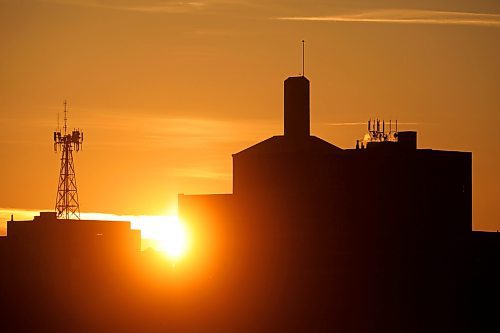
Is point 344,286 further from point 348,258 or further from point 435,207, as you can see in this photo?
point 435,207

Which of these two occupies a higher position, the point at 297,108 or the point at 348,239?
the point at 297,108

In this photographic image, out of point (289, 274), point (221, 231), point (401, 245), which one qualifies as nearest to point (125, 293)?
point (221, 231)

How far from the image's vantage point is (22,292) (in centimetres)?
11912

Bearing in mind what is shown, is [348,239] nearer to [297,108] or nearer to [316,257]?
[316,257]

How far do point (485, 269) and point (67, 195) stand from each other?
55.5 meters

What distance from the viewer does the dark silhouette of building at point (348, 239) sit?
9812 centimetres

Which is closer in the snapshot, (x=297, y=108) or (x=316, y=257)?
(x=316, y=257)

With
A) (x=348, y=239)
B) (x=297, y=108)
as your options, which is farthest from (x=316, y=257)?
(x=297, y=108)

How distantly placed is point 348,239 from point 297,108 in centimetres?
1362

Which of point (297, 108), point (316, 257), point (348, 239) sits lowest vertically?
point (316, 257)

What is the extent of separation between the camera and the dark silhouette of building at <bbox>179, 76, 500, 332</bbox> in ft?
322

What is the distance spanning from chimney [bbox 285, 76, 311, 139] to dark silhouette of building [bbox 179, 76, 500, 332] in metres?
0.09

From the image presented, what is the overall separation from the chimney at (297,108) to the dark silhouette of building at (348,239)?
88mm

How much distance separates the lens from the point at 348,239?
10306cm
